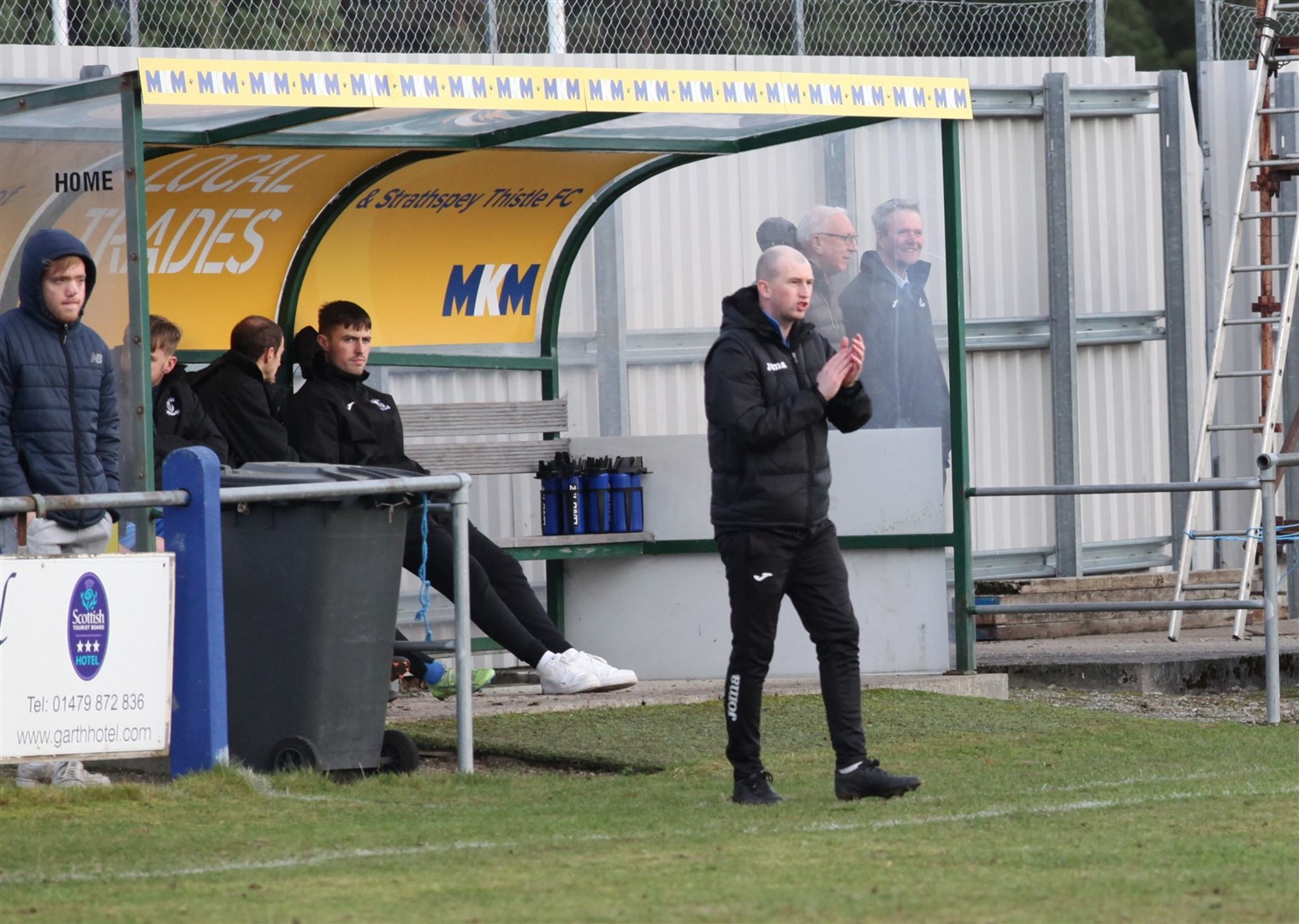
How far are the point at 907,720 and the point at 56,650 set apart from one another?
3768 millimetres

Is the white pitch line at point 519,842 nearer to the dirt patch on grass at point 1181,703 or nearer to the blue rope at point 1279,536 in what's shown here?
the dirt patch on grass at point 1181,703

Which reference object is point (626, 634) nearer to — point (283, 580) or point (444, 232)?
point (444, 232)

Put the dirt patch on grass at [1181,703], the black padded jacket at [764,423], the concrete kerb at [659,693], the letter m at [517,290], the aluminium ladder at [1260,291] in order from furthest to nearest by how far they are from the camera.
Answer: the aluminium ladder at [1260,291], the letter m at [517,290], the dirt patch on grass at [1181,703], the concrete kerb at [659,693], the black padded jacket at [764,423]

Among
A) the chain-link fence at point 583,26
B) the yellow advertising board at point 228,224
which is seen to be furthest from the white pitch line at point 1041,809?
the chain-link fence at point 583,26

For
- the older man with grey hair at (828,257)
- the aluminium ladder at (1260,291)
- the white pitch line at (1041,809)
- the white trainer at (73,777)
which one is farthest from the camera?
the aluminium ladder at (1260,291)

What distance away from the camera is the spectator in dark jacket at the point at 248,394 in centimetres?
929

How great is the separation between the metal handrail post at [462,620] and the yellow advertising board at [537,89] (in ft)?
4.78

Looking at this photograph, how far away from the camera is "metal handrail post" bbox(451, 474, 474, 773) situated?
26.2ft

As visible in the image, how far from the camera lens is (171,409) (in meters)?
9.12

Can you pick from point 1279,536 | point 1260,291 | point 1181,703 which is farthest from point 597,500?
point 1260,291

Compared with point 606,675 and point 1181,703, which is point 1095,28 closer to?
point 1181,703

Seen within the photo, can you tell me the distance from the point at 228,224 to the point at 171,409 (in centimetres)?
146

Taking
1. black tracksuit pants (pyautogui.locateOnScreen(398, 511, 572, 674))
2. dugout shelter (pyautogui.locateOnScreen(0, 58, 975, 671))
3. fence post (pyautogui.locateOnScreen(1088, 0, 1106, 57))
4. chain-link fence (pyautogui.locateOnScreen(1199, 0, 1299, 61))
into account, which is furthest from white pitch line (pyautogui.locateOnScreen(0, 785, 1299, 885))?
chain-link fence (pyautogui.locateOnScreen(1199, 0, 1299, 61))

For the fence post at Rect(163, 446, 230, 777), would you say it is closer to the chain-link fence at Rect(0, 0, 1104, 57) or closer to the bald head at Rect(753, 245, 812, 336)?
the bald head at Rect(753, 245, 812, 336)
